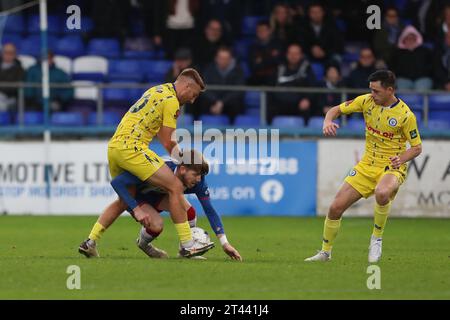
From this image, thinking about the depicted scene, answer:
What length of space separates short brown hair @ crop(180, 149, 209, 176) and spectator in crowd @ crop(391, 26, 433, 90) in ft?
33.9

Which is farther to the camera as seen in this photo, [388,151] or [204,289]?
[388,151]

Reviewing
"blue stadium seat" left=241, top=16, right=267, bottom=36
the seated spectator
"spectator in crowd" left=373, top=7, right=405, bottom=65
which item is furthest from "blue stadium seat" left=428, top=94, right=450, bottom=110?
the seated spectator

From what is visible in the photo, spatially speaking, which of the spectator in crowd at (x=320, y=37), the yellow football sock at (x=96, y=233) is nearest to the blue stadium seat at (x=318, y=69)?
the spectator in crowd at (x=320, y=37)

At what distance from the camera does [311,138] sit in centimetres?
2180

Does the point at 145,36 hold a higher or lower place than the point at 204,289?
higher

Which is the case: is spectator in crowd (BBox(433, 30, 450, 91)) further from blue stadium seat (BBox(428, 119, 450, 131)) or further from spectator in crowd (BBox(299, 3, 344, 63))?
spectator in crowd (BBox(299, 3, 344, 63))

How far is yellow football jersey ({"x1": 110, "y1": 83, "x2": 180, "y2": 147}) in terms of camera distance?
42.6 feet

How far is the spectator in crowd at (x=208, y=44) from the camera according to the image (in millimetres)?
23281


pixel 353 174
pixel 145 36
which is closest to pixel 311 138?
pixel 145 36

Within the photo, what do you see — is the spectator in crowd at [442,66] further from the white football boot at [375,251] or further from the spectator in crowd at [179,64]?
the white football boot at [375,251]

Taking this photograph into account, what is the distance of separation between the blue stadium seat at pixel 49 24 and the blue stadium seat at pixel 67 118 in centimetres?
351
